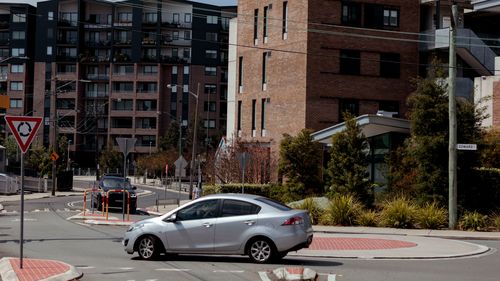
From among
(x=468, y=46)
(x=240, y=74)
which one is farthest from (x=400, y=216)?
(x=240, y=74)

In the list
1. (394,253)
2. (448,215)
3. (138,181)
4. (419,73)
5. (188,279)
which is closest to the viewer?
(188,279)

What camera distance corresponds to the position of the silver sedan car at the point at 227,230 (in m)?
15.8

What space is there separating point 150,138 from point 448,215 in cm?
8464

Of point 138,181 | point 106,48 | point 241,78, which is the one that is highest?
point 106,48

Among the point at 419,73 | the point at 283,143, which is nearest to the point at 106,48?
the point at 419,73

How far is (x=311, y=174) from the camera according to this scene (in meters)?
37.2

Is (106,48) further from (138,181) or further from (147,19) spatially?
(138,181)

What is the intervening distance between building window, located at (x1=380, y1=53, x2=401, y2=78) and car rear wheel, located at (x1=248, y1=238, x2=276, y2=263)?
112ft

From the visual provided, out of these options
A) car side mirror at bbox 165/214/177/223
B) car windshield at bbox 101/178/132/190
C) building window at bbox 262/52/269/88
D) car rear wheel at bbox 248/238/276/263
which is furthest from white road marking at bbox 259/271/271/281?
building window at bbox 262/52/269/88

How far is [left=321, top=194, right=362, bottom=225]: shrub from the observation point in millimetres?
28891

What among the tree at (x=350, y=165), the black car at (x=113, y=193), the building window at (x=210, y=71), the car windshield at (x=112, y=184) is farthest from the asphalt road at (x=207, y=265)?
the building window at (x=210, y=71)

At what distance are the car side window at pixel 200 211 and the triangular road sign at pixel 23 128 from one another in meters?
3.67

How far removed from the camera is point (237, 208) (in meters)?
16.1

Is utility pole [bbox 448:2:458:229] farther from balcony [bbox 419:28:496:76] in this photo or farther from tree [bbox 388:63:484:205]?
balcony [bbox 419:28:496:76]
